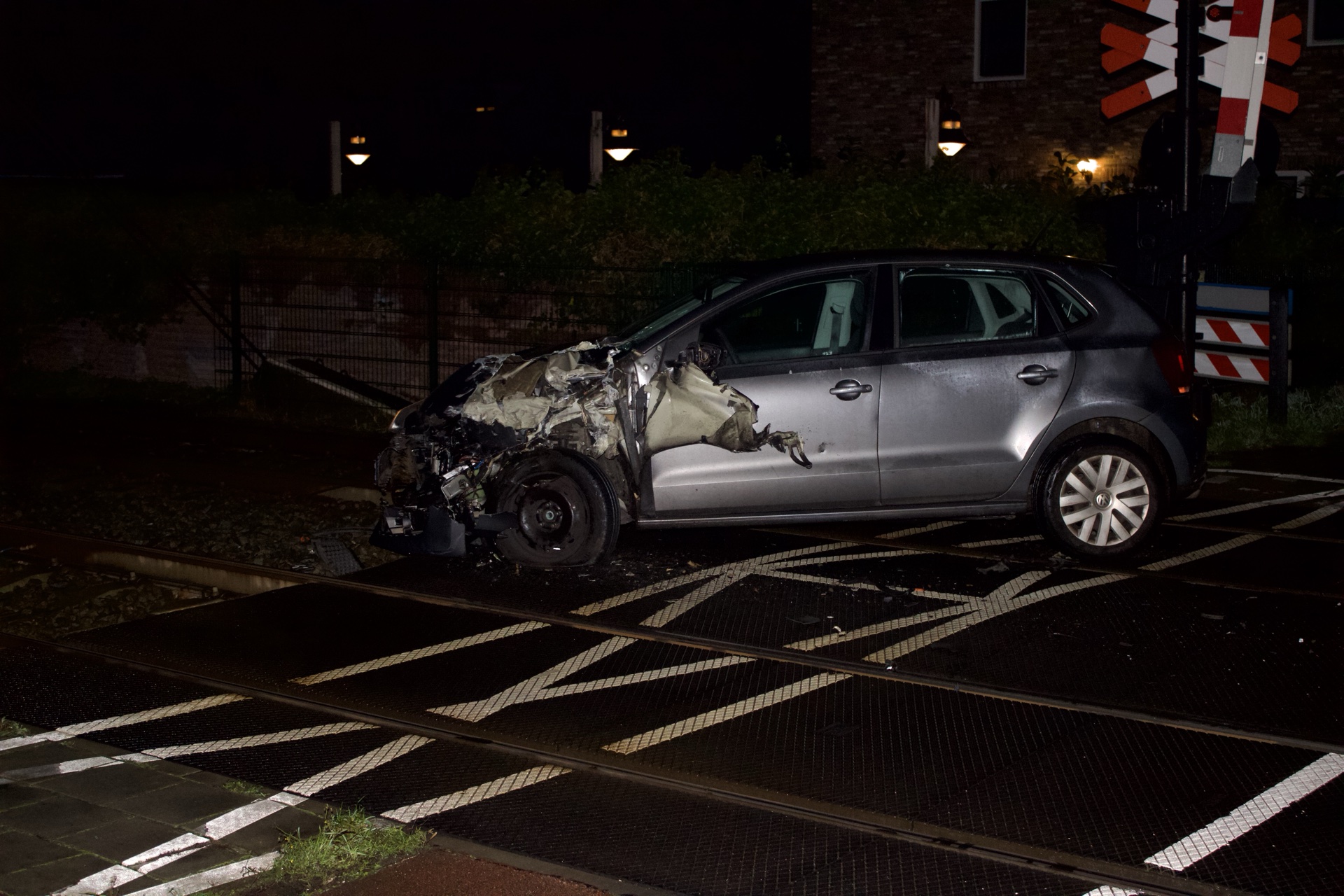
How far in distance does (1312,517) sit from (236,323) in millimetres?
11352

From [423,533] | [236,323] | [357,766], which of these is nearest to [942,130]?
[236,323]

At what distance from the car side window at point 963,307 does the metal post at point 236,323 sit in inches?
377

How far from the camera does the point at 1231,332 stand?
42.9ft

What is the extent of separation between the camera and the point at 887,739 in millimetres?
5445

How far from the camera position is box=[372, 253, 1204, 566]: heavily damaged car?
7.79 metres

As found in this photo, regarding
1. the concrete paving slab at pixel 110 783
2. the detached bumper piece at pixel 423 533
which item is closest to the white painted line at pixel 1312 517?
the detached bumper piece at pixel 423 533

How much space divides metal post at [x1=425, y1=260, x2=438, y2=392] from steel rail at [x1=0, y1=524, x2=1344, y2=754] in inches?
218

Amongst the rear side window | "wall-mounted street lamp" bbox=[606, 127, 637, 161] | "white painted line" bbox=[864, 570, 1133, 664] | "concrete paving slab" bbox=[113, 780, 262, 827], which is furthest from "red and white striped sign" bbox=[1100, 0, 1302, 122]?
"concrete paving slab" bbox=[113, 780, 262, 827]

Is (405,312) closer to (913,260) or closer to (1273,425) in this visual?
(913,260)

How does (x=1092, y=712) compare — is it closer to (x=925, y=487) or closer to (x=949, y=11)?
(x=925, y=487)

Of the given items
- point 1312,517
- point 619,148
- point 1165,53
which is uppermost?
point 1165,53

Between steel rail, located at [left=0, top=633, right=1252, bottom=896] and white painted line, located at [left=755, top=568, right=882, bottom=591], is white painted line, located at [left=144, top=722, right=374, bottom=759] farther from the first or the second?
white painted line, located at [left=755, top=568, right=882, bottom=591]

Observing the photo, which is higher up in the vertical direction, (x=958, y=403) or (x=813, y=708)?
(x=958, y=403)

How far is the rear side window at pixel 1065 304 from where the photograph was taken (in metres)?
8.04
